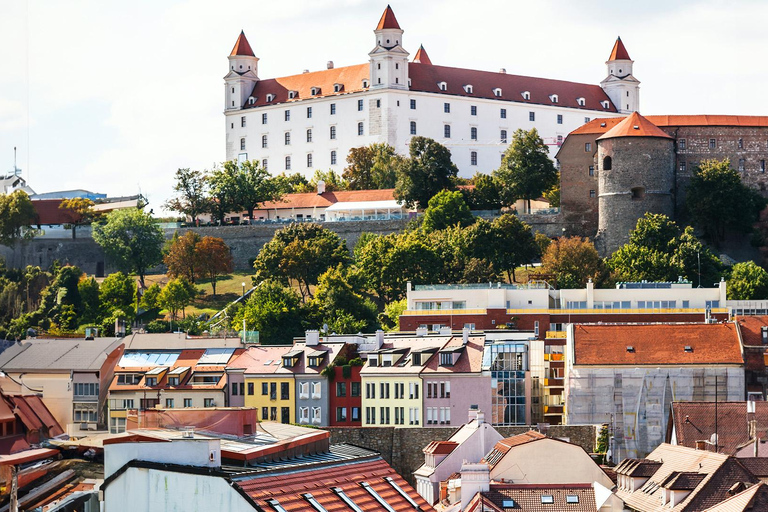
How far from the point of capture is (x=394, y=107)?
374 ft

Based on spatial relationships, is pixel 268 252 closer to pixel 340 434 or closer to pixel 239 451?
pixel 340 434

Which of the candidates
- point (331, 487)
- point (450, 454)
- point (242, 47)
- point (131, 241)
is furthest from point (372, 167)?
point (331, 487)

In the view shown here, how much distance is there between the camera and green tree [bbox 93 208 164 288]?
99.6 m

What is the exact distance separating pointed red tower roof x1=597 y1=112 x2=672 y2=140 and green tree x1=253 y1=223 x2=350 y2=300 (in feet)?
50.5

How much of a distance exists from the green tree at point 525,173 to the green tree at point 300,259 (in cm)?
1193

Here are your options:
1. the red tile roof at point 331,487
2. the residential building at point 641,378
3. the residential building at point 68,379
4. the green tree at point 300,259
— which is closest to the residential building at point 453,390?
the residential building at point 641,378

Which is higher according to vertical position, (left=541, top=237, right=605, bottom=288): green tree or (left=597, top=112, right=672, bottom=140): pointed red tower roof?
(left=597, top=112, right=672, bottom=140): pointed red tower roof

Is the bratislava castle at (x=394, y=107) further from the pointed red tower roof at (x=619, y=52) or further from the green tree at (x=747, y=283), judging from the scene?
the green tree at (x=747, y=283)

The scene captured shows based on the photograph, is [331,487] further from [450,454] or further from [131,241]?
[131,241]

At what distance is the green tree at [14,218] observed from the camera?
3981 inches

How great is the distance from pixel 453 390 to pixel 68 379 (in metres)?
13.7

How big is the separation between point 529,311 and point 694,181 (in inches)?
843

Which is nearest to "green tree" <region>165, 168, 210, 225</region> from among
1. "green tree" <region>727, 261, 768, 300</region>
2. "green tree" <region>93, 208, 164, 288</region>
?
"green tree" <region>93, 208, 164, 288</region>

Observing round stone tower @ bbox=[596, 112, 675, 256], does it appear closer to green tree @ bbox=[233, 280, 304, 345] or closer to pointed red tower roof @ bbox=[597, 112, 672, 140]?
pointed red tower roof @ bbox=[597, 112, 672, 140]
